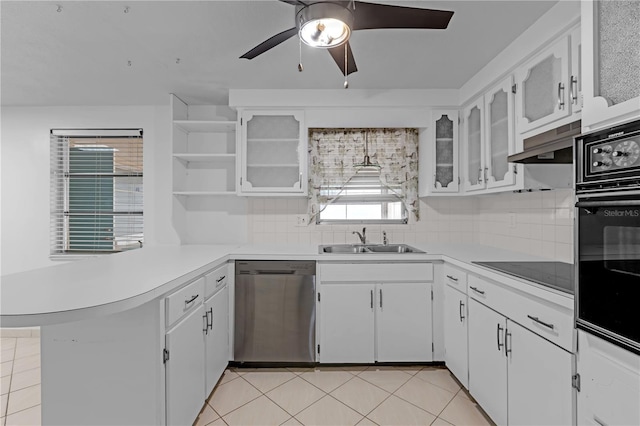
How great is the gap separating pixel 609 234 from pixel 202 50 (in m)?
2.38

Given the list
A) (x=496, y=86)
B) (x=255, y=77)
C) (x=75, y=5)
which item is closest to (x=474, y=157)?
(x=496, y=86)

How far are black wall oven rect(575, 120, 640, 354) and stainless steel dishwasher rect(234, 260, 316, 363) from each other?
5.79 feet

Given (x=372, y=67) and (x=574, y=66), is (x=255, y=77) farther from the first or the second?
(x=574, y=66)

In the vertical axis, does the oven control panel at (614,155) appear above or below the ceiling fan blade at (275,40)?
below

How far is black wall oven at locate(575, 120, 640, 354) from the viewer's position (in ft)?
3.21

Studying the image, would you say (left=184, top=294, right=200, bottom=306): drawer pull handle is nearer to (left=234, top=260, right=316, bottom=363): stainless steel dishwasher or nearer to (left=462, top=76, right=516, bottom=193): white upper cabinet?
(left=234, top=260, right=316, bottom=363): stainless steel dishwasher

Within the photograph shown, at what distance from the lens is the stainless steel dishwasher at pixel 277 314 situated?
2562 mm

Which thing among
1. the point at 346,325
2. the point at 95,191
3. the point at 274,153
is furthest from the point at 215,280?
the point at 95,191

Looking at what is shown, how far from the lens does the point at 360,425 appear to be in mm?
1916

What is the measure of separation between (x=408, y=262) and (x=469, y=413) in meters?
1.04

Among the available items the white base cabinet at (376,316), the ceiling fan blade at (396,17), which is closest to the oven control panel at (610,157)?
the ceiling fan blade at (396,17)

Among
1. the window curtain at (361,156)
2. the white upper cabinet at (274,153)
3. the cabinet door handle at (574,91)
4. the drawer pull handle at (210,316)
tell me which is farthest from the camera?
the window curtain at (361,156)

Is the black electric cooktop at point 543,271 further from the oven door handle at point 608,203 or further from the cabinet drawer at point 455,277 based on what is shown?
the oven door handle at point 608,203

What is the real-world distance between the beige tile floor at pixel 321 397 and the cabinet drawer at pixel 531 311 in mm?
764
